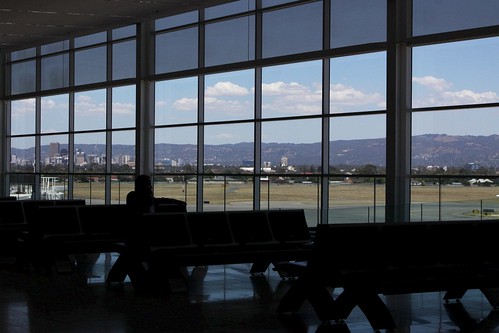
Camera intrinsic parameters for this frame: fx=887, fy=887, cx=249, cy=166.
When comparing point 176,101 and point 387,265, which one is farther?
point 176,101

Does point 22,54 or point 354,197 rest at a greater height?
point 22,54

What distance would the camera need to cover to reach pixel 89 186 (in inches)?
1067

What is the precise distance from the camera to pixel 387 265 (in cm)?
910

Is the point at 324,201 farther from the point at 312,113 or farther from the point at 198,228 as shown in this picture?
the point at 198,228

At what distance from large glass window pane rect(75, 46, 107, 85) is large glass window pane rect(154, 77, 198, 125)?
281 centimetres

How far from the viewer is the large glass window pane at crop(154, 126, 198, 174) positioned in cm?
2311

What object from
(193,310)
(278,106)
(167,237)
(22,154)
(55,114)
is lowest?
(193,310)

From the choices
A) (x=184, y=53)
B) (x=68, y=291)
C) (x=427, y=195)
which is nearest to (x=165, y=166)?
(x=184, y=53)

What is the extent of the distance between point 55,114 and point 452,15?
15964 mm

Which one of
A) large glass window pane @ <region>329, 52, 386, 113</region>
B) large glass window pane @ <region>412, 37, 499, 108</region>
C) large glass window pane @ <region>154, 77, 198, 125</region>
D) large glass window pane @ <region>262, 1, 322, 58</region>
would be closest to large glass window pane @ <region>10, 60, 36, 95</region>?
large glass window pane @ <region>154, 77, 198, 125</region>

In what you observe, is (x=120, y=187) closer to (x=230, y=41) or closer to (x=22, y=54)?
(x=230, y=41)

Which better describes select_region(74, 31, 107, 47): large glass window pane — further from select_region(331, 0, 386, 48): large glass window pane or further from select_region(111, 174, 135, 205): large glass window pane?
select_region(331, 0, 386, 48): large glass window pane

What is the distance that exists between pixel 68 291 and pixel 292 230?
3.39 metres

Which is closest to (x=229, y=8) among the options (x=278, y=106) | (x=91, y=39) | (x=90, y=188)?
(x=278, y=106)
